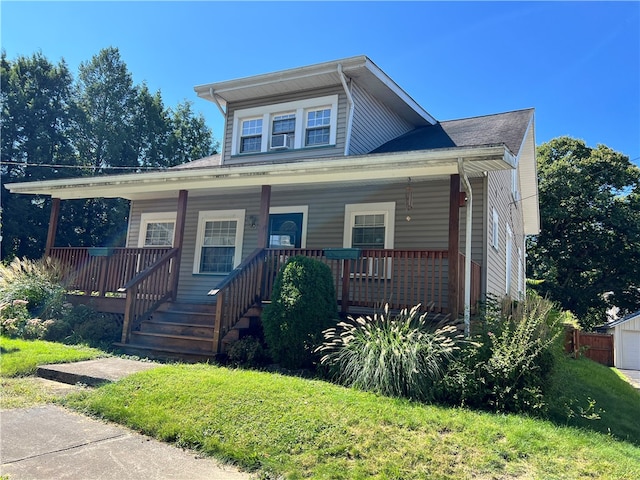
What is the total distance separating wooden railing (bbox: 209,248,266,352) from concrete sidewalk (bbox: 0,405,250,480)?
2672mm

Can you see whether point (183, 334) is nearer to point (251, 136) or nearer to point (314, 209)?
point (314, 209)

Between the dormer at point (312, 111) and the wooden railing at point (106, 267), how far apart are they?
338 cm

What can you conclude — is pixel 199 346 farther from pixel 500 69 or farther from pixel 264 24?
pixel 500 69

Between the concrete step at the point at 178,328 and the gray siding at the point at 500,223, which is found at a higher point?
the gray siding at the point at 500,223

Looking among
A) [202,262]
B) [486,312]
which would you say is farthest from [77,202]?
[486,312]

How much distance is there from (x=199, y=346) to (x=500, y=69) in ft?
32.7

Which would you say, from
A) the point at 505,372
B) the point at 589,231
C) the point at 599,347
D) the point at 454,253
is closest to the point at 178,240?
the point at 454,253

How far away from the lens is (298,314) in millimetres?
6309

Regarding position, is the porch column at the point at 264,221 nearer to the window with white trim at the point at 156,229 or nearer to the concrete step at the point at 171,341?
the concrete step at the point at 171,341

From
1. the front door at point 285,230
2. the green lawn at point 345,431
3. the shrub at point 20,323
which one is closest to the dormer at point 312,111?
the front door at point 285,230

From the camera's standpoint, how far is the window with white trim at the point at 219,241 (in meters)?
10.7

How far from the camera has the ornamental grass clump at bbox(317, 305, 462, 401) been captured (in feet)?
16.1

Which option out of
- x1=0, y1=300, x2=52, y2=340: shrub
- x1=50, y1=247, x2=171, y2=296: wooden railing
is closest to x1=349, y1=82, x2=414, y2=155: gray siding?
x1=50, y1=247, x2=171, y2=296: wooden railing

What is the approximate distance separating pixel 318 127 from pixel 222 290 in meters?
5.04
